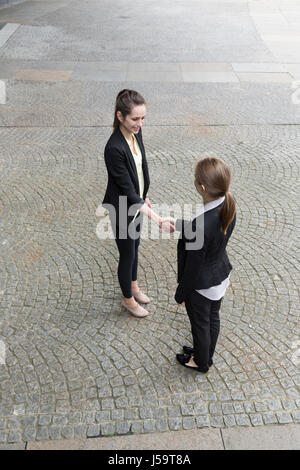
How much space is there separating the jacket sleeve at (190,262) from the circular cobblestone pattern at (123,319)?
0.89 meters

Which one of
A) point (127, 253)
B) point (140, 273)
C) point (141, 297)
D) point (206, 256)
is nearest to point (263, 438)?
point (206, 256)

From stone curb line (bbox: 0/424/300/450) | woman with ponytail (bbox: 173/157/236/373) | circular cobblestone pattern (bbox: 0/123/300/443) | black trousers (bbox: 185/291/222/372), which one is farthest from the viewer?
circular cobblestone pattern (bbox: 0/123/300/443)

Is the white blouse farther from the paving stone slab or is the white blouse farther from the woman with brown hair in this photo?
the paving stone slab

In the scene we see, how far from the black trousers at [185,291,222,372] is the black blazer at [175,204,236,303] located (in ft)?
0.36

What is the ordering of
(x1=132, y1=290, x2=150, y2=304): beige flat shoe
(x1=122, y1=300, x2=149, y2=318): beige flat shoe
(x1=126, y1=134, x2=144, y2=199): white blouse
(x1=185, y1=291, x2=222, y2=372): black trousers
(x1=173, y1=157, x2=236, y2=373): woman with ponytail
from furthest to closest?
1. (x1=132, y1=290, x2=150, y2=304): beige flat shoe
2. (x1=122, y1=300, x2=149, y2=318): beige flat shoe
3. (x1=126, y1=134, x2=144, y2=199): white blouse
4. (x1=185, y1=291, x2=222, y2=372): black trousers
5. (x1=173, y1=157, x2=236, y2=373): woman with ponytail

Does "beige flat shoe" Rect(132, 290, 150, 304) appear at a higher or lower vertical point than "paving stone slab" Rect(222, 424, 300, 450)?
higher

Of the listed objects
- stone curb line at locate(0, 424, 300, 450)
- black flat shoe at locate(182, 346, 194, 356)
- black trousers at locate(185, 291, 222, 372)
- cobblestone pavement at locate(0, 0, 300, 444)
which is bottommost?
stone curb line at locate(0, 424, 300, 450)

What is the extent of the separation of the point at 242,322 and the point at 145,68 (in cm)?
887

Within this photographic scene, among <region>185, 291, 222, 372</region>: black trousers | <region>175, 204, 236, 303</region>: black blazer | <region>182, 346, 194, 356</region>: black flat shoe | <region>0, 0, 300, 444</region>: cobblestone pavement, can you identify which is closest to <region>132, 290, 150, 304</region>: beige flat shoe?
<region>0, 0, 300, 444</region>: cobblestone pavement

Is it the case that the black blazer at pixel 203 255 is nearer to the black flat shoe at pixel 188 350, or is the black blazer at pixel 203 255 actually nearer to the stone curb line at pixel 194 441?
the black flat shoe at pixel 188 350

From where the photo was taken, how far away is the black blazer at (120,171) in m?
3.30

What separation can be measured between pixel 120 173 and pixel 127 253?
2.54 feet

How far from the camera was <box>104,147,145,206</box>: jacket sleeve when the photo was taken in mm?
3293

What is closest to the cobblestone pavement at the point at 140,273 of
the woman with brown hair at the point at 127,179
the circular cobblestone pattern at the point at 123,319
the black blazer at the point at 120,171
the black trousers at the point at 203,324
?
the circular cobblestone pattern at the point at 123,319
